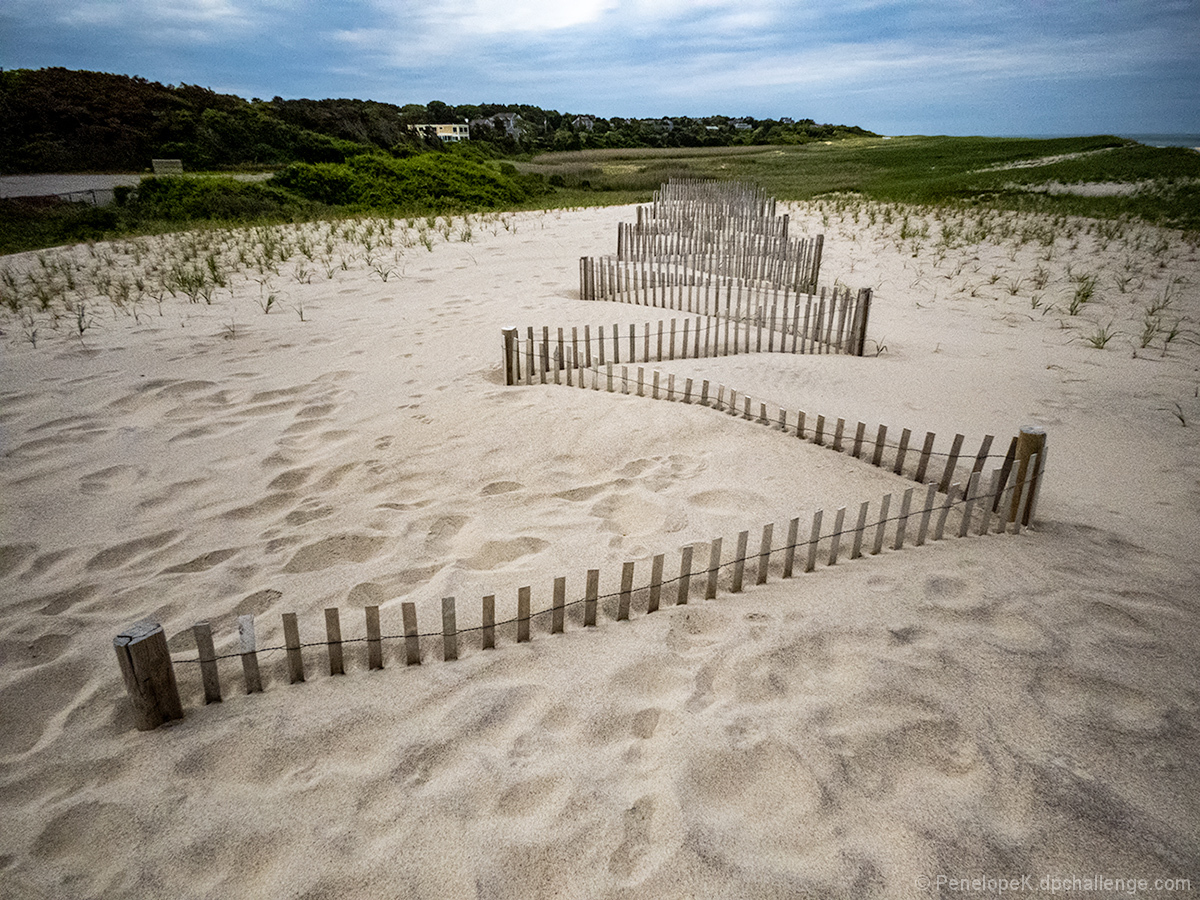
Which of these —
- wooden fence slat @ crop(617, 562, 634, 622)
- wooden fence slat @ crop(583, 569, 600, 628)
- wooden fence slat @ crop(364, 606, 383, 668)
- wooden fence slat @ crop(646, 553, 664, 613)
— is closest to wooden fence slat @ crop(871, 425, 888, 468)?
wooden fence slat @ crop(646, 553, 664, 613)

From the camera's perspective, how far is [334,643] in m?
2.34

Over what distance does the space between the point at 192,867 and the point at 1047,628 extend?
9.95 ft

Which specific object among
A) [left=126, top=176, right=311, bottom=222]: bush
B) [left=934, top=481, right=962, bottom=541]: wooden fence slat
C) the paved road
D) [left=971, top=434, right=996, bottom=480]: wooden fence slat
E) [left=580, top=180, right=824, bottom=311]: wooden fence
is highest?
the paved road

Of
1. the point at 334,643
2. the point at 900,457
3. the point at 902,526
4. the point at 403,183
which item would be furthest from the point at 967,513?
the point at 403,183

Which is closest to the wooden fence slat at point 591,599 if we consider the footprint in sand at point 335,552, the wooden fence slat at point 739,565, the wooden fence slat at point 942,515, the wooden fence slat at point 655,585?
the wooden fence slat at point 655,585

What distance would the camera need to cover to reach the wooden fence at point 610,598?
209cm

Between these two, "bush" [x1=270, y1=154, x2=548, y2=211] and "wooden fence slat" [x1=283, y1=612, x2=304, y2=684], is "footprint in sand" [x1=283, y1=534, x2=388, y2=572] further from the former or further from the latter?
"bush" [x1=270, y1=154, x2=548, y2=211]

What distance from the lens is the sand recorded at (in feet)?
5.79

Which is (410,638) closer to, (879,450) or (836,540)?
(836,540)

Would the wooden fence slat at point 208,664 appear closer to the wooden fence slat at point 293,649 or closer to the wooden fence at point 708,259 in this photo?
the wooden fence slat at point 293,649

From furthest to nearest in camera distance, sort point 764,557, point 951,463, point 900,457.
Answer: point 900,457 → point 951,463 → point 764,557

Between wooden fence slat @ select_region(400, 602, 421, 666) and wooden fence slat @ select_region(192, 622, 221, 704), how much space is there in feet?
2.03

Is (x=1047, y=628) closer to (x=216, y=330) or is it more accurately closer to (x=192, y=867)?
(x=192, y=867)

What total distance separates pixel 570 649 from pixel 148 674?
4.63 feet
